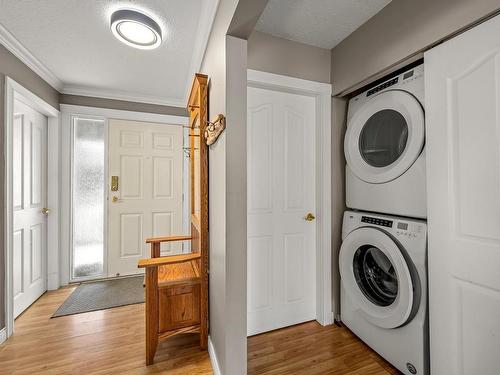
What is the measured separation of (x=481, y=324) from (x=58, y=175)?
12.0ft

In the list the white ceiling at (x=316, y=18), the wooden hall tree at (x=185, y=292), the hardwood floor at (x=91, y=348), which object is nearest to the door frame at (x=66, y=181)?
the hardwood floor at (x=91, y=348)

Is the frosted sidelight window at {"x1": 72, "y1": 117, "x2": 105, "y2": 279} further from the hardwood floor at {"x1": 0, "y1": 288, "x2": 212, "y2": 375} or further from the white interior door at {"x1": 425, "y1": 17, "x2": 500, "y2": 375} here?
the white interior door at {"x1": 425, "y1": 17, "x2": 500, "y2": 375}

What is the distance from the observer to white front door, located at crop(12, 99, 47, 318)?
2.11 meters

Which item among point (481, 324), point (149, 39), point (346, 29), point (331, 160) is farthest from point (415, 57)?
point (149, 39)

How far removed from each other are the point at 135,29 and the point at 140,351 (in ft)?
7.45

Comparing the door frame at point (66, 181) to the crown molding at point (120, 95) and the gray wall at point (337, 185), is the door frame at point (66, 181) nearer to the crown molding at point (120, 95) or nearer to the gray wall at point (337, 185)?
the crown molding at point (120, 95)

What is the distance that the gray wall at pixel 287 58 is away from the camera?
1.75 m

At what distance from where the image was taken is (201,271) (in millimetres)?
1643

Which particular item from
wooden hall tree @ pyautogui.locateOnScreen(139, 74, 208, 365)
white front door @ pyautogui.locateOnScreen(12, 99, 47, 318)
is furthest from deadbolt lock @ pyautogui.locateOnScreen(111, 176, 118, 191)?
wooden hall tree @ pyautogui.locateOnScreen(139, 74, 208, 365)

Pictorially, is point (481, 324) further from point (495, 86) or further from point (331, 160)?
point (331, 160)

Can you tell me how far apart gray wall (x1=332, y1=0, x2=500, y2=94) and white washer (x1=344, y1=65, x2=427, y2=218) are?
13 centimetres

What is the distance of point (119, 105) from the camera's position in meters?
2.94

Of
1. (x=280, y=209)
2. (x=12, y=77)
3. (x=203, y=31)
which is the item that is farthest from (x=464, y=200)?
(x=12, y=77)

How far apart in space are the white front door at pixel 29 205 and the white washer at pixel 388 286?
2.77m
